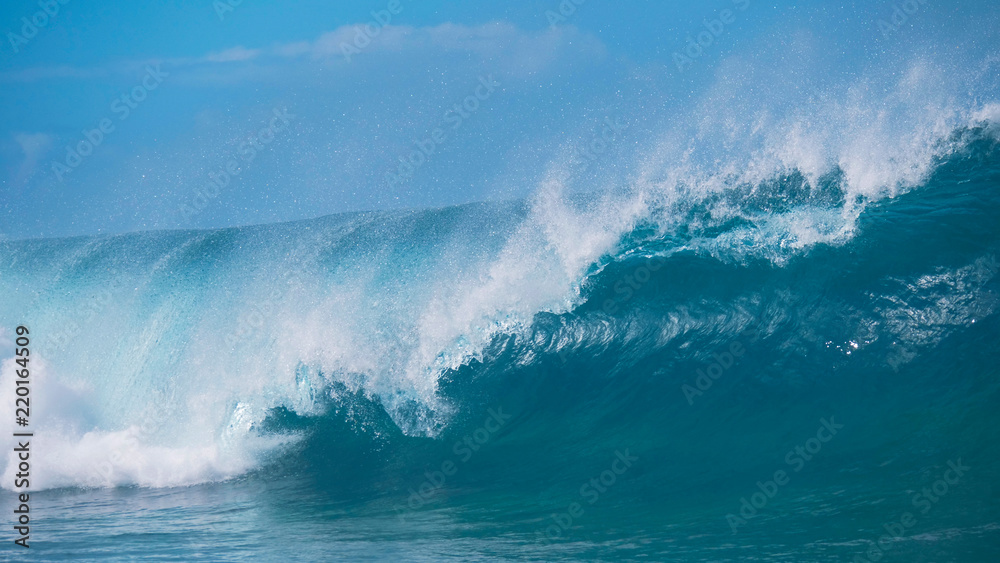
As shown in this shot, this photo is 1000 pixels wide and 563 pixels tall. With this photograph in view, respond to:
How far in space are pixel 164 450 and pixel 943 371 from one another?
8.45 m

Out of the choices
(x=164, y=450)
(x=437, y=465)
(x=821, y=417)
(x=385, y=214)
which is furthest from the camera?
(x=385, y=214)

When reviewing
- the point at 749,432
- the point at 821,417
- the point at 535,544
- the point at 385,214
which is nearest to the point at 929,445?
the point at 821,417

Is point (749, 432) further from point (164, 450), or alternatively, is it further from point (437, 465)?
point (164, 450)

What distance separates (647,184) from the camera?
9414 mm

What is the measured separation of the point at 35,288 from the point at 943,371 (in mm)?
16996

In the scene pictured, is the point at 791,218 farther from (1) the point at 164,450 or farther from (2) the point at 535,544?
(1) the point at 164,450

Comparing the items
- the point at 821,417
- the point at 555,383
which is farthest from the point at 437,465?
the point at 821,417

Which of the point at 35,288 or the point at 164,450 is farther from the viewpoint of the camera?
the point at 35,288

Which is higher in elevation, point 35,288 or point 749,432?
point 35,288

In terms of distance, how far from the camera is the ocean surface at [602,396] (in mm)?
4988

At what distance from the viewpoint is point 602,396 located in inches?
311

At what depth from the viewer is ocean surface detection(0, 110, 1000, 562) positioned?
4.99 meters

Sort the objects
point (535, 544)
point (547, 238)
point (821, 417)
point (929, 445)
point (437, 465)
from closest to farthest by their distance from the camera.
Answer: point (535, 544) → point (929, 445) → point (821, 417) → point (437, 465) → point (547, 238)

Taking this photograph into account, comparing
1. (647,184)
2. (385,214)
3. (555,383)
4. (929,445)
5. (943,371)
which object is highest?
(385,214)
